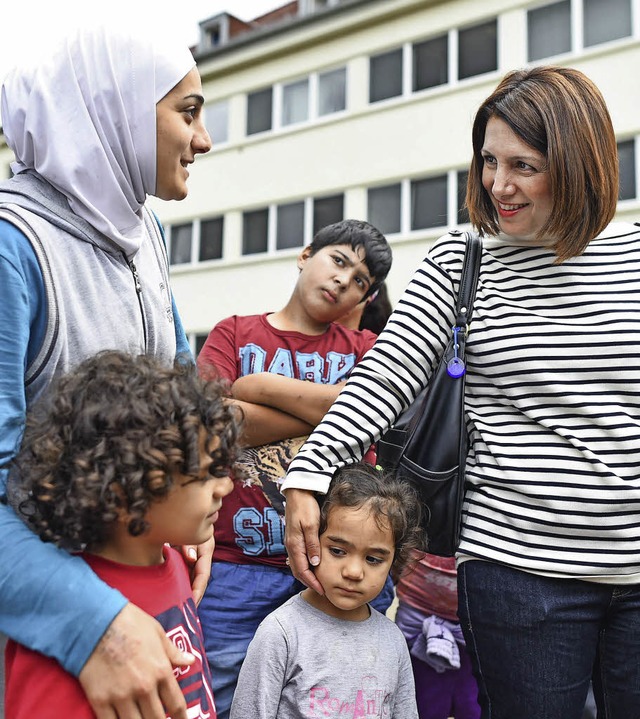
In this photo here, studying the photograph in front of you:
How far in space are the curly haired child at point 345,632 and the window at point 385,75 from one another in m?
14.8

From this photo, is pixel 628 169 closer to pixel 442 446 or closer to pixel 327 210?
pixel 327 210

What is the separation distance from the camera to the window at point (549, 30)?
14.3 meters

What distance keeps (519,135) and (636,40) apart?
42.2 feet

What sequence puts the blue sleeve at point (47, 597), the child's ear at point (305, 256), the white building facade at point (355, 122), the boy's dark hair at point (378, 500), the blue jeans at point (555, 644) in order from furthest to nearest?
the white building facade at point (355, 122) < the child's ear at point (305, 256) < the boy's dark hair at point (378, 500) < the blue jeans at point (555, 644) < the blue sleeve at point (47, 597)

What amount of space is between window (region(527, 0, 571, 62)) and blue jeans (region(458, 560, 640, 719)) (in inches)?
549

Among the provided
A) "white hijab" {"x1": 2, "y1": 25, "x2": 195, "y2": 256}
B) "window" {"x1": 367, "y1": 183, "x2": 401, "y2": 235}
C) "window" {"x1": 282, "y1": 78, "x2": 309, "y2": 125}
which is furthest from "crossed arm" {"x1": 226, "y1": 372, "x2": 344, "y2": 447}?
"window" {"x1": 282, "y1": 78, "x2": 309, "y2": 125}

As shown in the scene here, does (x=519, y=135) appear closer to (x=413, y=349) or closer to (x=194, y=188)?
(x=413, y=349)

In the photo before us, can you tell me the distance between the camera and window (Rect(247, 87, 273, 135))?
18.2 meters

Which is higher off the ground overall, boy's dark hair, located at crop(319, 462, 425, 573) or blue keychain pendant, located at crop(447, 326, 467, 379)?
blue keychain pendant, located at crop(447, 326, 467, 379)

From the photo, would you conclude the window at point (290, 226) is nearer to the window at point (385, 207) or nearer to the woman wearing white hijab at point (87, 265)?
the window at point (385, 207)

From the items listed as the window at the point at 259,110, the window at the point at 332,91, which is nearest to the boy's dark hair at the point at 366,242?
the window at the point at 332,91

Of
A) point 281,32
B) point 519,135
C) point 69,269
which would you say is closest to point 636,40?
point 281,32

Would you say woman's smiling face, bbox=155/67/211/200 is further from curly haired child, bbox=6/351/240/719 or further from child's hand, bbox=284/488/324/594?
child's hand, bbox=284/488/324/594

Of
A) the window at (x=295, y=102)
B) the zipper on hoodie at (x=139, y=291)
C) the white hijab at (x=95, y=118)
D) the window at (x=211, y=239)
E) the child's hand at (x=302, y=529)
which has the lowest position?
the child's hand at (x=302, y=529)
